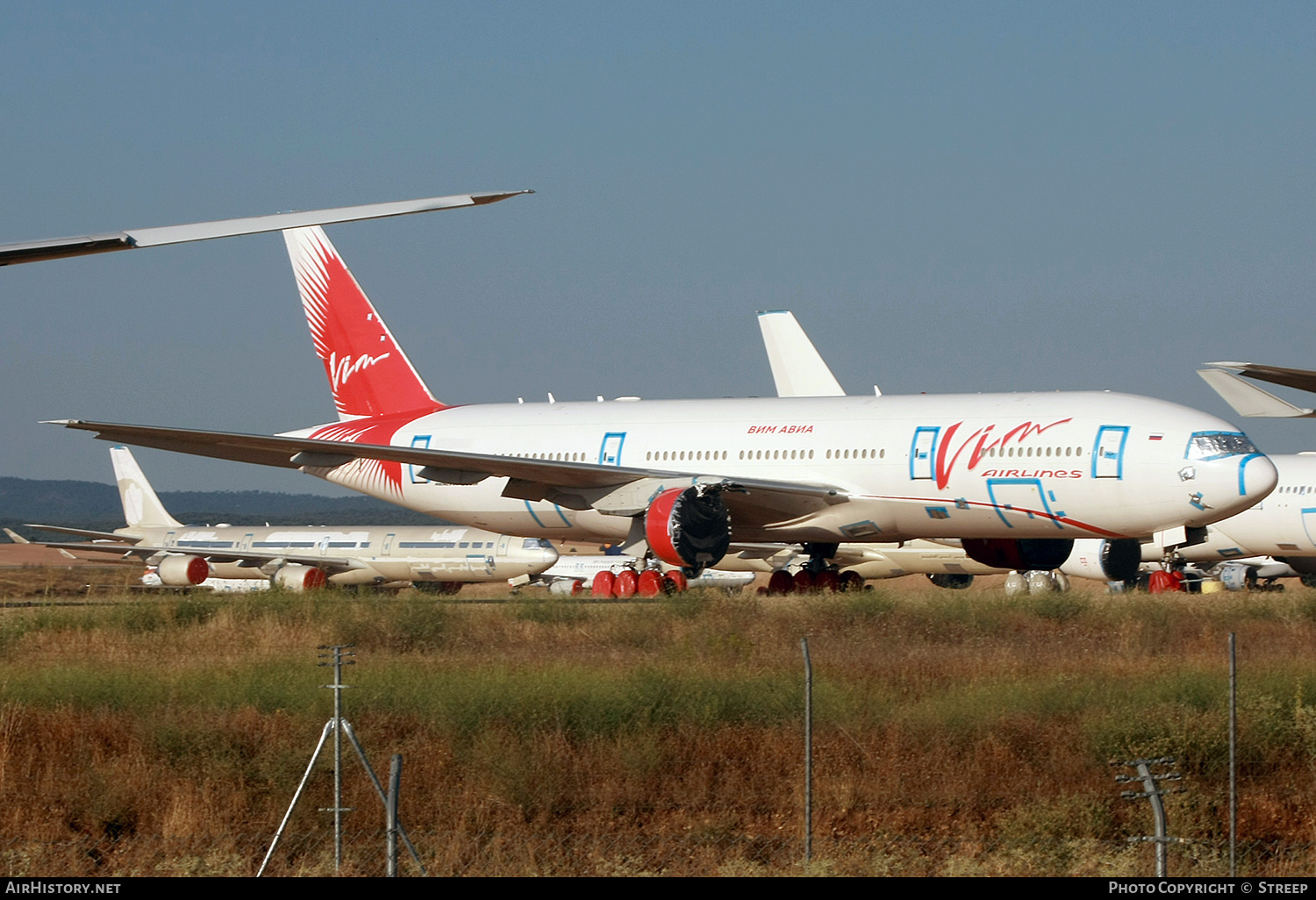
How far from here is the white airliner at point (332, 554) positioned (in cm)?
5244

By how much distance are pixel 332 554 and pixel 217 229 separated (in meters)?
50.1

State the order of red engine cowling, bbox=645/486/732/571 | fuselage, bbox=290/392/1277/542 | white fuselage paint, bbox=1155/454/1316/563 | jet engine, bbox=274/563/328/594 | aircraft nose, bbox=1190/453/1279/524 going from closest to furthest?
aircraft nose, bbox=1190/453/1279/524, fuselage, bbox=290/392/1277/542, red engine cowling, bbox=645/486/732/571, white fuselage paint, bbox=1155/454/1316/563, jet engine, bbox=274/563/328/594

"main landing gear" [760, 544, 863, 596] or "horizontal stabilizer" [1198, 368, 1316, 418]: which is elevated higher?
"horizontal stabilizer" [1198, 368, 1316, 418]

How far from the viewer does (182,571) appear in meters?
54.8

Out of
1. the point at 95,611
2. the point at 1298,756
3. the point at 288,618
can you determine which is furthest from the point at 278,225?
the point at 95,611

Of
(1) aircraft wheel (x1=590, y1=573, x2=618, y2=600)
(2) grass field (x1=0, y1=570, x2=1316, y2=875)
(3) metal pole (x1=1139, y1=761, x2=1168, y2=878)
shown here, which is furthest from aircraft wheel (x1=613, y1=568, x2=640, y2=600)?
(3) metal pole (x1=1139, y1=761, x2=1168, y2=878)

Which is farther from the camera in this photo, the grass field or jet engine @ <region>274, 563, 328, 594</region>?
jet engine @ <region>274, 563, 328, 594</region>

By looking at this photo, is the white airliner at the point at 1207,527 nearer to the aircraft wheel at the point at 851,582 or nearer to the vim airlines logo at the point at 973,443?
the aircraft wheel at the point at 851,582

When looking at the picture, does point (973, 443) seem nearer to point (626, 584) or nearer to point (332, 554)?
point (626, 584)

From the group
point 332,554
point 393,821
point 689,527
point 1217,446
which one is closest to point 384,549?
point 332,554

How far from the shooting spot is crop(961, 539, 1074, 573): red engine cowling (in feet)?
99.2

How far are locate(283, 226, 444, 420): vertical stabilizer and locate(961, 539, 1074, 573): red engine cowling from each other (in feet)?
43.8

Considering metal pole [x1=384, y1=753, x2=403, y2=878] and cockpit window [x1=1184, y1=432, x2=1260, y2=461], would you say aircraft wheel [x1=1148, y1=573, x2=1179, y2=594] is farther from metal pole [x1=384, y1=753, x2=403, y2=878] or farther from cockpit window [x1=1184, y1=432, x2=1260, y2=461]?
metal pole [x1=384, y1=753, x2=403, y2=878]

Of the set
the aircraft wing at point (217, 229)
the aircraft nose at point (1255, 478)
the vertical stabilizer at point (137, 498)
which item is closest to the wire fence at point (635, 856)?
the aircraft wing at point (217, 229)
